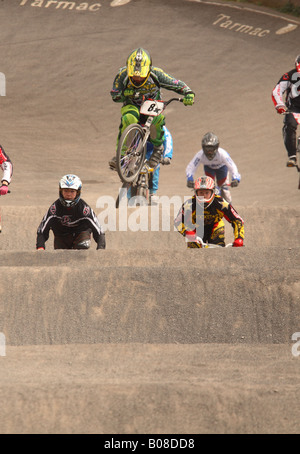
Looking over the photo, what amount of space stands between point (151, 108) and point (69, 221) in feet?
8.52

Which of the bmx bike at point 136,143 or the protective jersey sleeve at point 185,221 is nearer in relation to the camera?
the protective jersey sleeve at point 185,221

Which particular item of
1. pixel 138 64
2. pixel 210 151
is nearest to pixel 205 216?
pixel 210 151

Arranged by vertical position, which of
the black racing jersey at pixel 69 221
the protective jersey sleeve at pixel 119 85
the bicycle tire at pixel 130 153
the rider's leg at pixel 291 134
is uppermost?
the rider's leg at pixel 291 134

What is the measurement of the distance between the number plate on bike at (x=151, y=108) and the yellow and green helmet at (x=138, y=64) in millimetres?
400

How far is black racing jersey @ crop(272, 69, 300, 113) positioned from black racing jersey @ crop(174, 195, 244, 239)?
12.5ft

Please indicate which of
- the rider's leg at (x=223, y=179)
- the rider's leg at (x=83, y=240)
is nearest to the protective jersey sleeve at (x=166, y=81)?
the rider's leg at (x=223, y=179)

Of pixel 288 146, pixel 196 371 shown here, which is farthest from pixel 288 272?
pixel 288 146

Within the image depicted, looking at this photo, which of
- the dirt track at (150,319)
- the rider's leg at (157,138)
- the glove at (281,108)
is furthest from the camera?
the glove at (281,108)

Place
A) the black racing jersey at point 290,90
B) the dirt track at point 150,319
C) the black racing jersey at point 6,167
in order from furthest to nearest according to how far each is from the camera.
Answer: the black racing jersey at point 290,90 < the black racing jersey at point 6,167 < the dirt track at point 150,319

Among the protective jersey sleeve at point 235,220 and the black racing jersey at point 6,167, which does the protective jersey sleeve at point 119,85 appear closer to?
the black racing jersey at point 6,167

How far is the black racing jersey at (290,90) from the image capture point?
1337cm

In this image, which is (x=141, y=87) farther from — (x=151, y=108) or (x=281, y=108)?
(x=281, y=108)

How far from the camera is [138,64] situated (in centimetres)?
1145

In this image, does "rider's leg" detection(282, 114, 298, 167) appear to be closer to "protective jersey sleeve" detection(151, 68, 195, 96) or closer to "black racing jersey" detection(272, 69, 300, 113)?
"black racing jersey" detection(272, 69, 300, 113)
